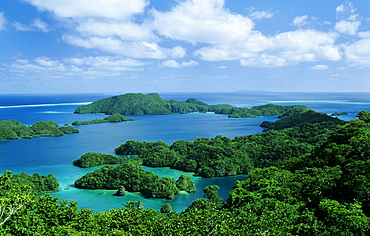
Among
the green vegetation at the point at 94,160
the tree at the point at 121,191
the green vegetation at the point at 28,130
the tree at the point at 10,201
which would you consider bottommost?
the tree at the point at 121,191

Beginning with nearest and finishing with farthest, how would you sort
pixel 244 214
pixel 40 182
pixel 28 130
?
1. pixel 244 214
2. pixel 40 182
3. pixel 28 130

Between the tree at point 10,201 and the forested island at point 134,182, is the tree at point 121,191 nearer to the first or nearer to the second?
the forested island at point 134,182

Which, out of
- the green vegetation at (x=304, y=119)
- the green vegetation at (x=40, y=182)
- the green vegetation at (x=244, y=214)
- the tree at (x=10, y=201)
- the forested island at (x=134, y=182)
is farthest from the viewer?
the green vegetation at (x=304, y=119)

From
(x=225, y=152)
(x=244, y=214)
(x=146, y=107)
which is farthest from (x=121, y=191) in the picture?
(x=146, y=107)

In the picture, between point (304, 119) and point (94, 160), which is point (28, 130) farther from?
point (304, 119)

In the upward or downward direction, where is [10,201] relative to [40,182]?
upward

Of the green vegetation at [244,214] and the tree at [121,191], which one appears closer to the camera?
the green vegetation at [244,214]

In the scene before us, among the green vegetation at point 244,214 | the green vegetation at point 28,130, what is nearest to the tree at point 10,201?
the green vegetation at point 244,214

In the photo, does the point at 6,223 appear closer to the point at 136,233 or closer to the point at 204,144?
the point at 136,233

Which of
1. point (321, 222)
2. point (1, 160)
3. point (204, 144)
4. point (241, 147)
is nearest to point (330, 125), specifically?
point (241, 147)
